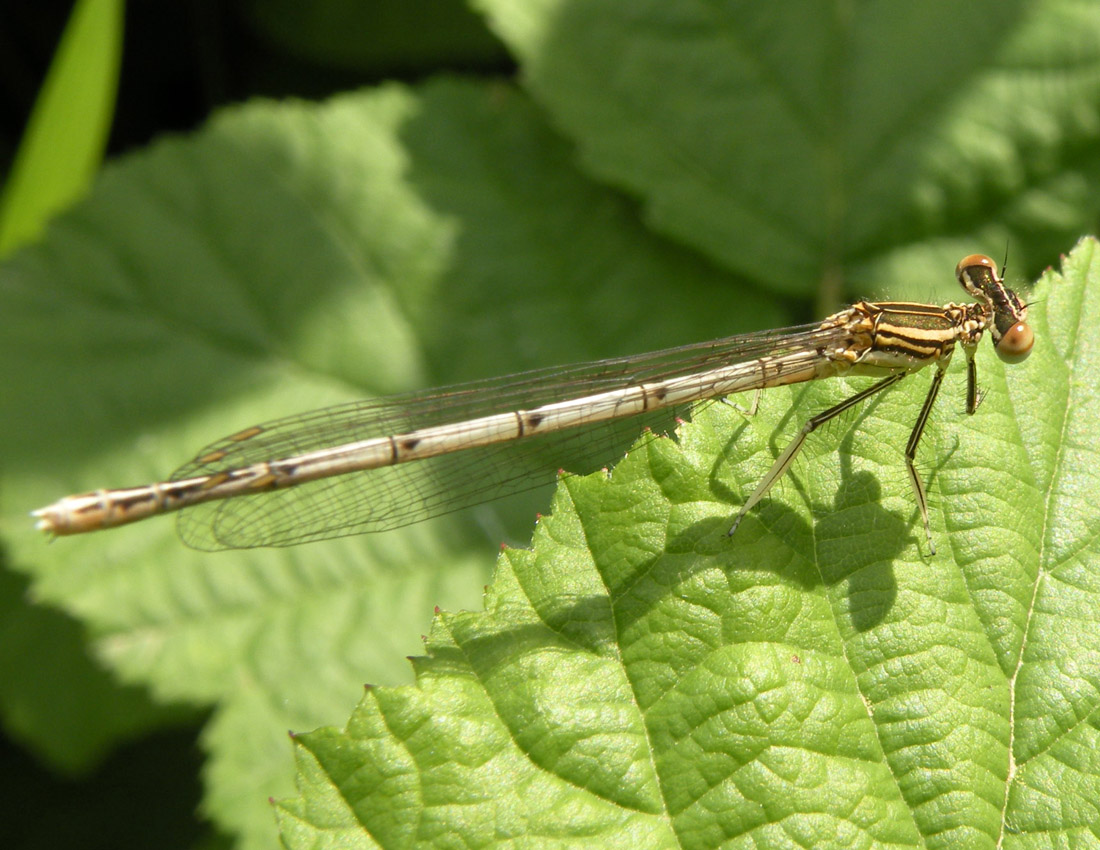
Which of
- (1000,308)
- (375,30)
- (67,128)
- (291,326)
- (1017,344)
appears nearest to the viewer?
(1017,344)

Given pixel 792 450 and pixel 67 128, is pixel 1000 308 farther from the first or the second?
pixel 67 128

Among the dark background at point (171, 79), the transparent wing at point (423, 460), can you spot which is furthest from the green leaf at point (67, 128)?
the transparent wing at point (423, 460)

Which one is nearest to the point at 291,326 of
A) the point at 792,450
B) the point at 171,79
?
the point at 171,79

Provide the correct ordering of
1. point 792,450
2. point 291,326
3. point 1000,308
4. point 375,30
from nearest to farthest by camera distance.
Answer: point 792,450
point 1000,308
point 291,326
point 375,30

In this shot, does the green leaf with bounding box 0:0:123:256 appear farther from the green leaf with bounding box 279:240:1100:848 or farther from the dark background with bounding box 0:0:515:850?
the green leaf with bounding box 279:240:1100:848

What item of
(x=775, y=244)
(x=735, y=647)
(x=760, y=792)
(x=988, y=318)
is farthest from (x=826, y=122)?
(x=760, y=792)

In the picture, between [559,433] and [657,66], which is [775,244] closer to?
[657,66]
